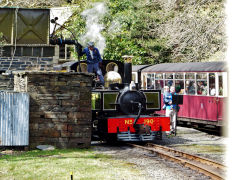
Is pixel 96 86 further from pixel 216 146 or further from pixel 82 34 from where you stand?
pixel 82 34

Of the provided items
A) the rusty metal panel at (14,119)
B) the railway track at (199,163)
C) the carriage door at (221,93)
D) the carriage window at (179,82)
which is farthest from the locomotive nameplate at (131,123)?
the carriage window at (179,82)

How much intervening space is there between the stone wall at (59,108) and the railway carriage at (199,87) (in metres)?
5.35

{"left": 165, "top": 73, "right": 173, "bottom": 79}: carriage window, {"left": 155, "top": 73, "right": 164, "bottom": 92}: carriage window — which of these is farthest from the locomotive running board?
{"left": 155, "top": 73, "right": 164, "bottom": 92}: carriage window

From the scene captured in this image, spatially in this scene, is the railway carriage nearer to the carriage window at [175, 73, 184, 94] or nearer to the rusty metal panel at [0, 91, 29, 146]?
the carriage window at [175, 73, 184, 94]

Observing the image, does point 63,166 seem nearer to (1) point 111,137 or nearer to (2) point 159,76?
(1) point 111,137

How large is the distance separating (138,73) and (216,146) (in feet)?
34.1

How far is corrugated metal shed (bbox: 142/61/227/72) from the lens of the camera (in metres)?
15.3

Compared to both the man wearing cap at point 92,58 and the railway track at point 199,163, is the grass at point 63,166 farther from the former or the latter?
the man wearing cap at point 92,58

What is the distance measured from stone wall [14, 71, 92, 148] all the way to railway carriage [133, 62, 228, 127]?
5346 millimetres

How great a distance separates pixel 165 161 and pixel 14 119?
374 centimetres

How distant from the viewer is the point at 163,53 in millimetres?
27953

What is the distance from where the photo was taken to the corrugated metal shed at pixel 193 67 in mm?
15295

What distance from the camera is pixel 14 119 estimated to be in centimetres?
1088

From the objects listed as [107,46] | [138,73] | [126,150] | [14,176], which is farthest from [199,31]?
[14,176]
